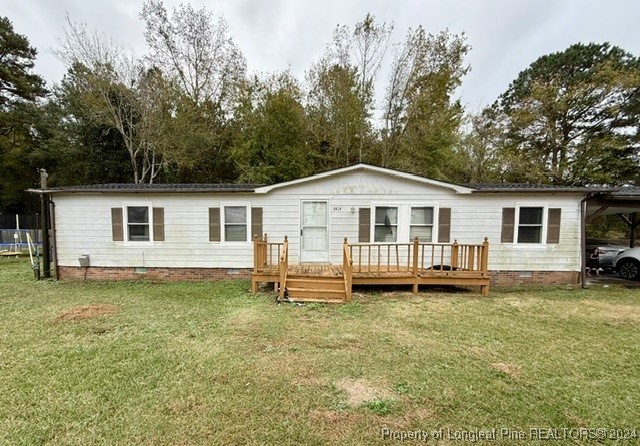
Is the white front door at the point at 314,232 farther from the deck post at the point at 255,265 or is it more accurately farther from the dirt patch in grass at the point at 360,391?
the dirt patch in grass at the point at 360,391

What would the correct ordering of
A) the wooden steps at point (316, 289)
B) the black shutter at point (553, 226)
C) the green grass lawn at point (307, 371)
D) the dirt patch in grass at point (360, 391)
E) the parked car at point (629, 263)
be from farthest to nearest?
the parked car at point (629, 263), the black shutter at point (553, 226), the wooden steps at point (316, 289), the dirt patch in grass at point (360, 391), the green grass lawn at point (307, 371)

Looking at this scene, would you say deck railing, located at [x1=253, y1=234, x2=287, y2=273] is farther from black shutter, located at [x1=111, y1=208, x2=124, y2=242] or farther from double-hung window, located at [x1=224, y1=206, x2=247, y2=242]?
black shutter, located at [x1=111, y1=208, x2=124, y2=242]

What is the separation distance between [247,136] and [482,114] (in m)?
14.5

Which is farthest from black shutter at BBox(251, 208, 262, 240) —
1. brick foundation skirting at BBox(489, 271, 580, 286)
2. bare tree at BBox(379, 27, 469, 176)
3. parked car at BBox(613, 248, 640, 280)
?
parked car at BBox(613, 248, 640, 280)

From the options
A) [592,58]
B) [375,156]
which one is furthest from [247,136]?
[592,58]

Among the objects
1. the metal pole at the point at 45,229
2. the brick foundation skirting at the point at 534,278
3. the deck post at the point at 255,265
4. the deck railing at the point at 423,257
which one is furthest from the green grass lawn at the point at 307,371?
the metal pole at the point at 45,229

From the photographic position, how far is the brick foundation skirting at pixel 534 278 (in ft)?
25.5

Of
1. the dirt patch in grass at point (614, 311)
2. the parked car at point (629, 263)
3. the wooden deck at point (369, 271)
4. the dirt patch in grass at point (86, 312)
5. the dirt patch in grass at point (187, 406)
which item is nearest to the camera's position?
the dirt patch in grass at point (187, 406)

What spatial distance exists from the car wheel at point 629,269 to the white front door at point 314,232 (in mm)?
9291

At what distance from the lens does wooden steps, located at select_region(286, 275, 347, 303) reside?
6.22 m

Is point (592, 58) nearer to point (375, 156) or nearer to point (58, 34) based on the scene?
point (375, 156)

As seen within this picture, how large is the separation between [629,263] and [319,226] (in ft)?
31.6

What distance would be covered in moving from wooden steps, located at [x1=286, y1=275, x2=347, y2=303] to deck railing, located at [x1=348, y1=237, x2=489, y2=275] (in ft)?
2.62

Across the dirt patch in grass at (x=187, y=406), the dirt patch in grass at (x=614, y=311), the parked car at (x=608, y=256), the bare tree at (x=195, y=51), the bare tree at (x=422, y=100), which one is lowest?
the dirt patch in grass at (x=614, y=311)
